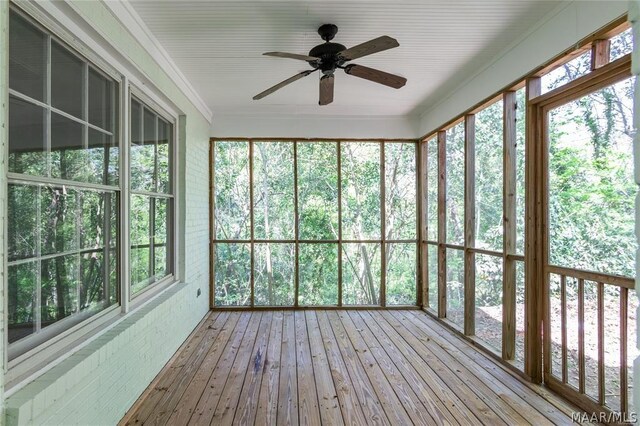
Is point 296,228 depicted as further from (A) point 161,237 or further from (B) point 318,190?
(A) point 161,237

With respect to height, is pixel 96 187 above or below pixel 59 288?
above

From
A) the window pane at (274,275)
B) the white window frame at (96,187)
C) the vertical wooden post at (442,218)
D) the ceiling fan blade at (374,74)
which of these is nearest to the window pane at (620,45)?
the ceiling fan blade at (374,74)

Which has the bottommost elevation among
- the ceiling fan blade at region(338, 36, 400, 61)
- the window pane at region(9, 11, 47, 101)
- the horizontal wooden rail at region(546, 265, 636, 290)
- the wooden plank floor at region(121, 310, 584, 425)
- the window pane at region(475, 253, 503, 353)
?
the wooden plank floor at region(121, 310, 584, 425)

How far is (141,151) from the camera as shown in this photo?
2734 mm

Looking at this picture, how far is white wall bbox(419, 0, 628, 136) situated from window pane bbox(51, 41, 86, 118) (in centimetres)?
312

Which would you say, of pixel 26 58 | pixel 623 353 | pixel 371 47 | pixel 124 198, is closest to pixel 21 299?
pixel 124 198

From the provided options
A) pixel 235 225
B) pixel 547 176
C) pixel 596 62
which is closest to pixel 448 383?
pixel 547 176

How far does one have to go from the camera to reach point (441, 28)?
2504 millimetres

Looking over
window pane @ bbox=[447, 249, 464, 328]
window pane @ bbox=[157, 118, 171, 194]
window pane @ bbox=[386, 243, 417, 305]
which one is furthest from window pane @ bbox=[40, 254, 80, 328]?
window pane @ bbox=[386, 243, 417, 305]

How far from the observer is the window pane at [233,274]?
15.2 ft

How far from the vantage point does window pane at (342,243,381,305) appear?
186 inches

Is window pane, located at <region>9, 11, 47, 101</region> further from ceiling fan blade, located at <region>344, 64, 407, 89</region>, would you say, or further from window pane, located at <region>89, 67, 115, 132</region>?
ceiling fan blade, located at <region>344, 64, 407, 89</region>

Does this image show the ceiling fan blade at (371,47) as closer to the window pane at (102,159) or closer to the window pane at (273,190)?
the window pane at (102,159)

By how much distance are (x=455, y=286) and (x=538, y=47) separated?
2708 mm
